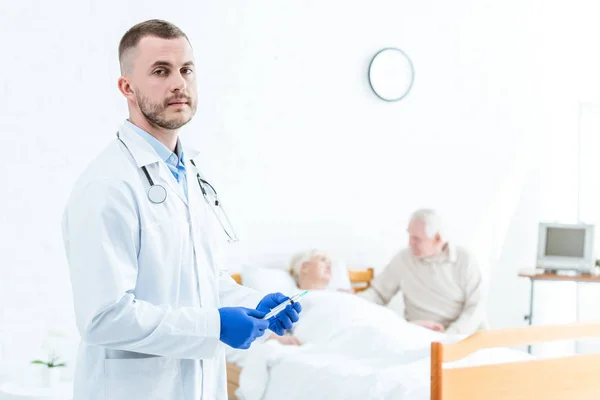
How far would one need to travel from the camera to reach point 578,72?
474 centimetres

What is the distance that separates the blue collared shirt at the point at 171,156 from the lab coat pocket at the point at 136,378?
34 centimetres

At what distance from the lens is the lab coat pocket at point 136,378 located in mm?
1442

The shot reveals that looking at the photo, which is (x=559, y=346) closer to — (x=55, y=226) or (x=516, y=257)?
(x=516, y=257)

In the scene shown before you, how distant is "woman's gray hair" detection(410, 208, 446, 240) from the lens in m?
3.81

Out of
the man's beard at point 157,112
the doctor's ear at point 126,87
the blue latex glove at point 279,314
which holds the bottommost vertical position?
the blue latex glove at point 279,314

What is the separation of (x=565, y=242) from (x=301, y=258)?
160 cm

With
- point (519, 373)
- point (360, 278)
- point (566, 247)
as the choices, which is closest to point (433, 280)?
point (360, 278)

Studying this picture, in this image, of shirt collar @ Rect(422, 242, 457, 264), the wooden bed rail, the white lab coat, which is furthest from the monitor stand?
the white lab coat

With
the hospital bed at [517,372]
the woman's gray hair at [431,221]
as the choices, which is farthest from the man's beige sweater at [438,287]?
the hospital bed at [517,372]

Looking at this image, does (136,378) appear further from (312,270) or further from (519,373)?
(312,270)

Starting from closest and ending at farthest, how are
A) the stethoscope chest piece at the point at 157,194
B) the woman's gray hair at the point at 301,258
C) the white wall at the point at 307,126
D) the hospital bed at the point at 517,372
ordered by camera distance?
the stethoscope chest piece at the point at 157,194 < the hospital bed at the point at 517,372 < the white wall at the point at 307,126 < the woman's gray hair at the point at 301,258

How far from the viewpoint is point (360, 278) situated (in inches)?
159

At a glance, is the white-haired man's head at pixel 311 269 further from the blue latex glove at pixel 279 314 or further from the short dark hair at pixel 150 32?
the short dark hair at pixel 150 32

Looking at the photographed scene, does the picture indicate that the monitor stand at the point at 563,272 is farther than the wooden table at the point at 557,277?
Yes
